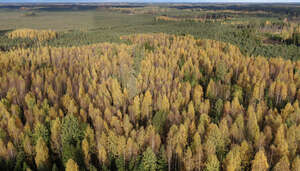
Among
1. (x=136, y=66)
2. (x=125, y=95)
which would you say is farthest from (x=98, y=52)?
(x=125, y=95)

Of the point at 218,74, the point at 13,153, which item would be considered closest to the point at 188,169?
the point at 13,153

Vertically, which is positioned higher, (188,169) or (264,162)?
(264,162)

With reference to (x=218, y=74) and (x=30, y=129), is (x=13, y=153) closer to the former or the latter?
(x=30, y=129)

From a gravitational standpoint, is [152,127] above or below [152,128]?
below

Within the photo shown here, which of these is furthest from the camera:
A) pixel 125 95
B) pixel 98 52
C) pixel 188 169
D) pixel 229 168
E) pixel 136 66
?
pixel 98 52

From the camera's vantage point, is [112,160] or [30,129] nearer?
[112,160]

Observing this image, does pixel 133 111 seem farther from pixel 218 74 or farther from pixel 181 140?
pixel 218 74

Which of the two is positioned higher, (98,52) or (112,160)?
(98,52)

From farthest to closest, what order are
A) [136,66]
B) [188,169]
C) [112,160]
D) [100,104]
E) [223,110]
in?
[136,66], [100,104], [223,110], [112,160], [188,169]

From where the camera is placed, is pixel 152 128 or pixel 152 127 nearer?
pixel 152 128
